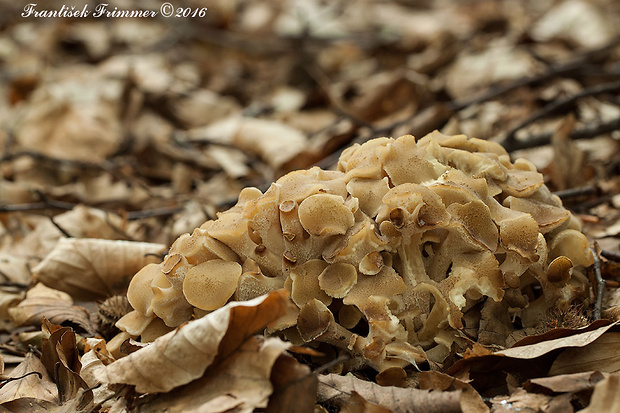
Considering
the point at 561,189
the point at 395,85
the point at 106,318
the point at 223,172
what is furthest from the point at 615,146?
the point at 106,318

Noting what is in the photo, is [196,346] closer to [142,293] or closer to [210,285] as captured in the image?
[210,285]

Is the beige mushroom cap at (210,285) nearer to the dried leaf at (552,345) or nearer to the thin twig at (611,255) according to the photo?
the dried leaf at (552,345)

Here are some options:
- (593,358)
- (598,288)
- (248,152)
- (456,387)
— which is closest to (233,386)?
(456,387)

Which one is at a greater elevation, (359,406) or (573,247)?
(573,247)

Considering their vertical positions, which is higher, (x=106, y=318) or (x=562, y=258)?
(x=562, y=258)

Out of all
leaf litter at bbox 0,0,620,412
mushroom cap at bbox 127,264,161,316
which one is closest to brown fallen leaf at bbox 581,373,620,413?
leaf litter at bbox 0,0,620,412

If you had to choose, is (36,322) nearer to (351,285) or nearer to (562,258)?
(351,285)

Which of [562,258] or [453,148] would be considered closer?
[562,258]

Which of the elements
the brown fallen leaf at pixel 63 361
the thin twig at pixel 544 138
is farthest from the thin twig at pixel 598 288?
the brown fallen leaf at pixel 63 361
